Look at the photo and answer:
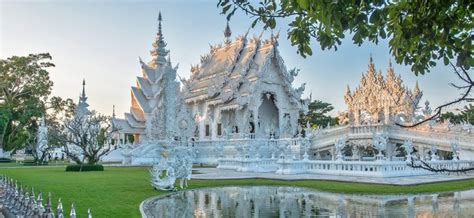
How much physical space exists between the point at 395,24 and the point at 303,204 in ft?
24.0

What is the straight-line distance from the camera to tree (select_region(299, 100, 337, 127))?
2107 inches

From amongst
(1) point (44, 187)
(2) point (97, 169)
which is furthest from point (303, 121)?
(1) point (44, 187)

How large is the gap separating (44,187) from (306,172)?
11.5 m

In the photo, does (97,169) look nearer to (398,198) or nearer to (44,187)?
(44,187)

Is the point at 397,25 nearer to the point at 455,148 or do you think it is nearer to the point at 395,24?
the point at 395,24

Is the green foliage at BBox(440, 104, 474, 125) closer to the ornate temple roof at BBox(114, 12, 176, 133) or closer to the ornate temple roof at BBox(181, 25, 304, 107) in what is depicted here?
the ornate temple roof at BBox(181, 25, 304, 107)

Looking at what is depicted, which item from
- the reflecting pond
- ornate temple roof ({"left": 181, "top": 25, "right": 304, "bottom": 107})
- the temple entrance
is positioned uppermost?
ornate temple roof ({"left": 181, "top": 25, "right": 304, "bottom": 107})

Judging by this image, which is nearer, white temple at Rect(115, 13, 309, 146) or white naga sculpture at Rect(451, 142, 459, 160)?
white naga sculpture at Rect(451, 142, 459, 160)

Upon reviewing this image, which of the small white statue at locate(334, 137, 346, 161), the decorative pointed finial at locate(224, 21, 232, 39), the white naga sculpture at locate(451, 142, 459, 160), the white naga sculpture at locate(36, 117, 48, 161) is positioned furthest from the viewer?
the decorative pointed finial at locate(224, 21, 232, 39)

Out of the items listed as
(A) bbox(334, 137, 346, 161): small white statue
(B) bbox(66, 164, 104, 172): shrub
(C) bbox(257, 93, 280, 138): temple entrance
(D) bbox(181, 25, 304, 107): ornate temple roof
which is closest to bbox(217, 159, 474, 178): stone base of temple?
(A) bbox(334, 137, 346, 161): small white statue

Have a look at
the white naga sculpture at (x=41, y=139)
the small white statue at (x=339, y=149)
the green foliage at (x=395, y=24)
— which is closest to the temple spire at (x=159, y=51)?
the white naga sculpture at (x=41, y=139)

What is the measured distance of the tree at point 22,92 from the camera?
143 feet

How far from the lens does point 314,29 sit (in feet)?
16.1

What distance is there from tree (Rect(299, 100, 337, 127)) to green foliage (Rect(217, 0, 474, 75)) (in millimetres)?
48999
